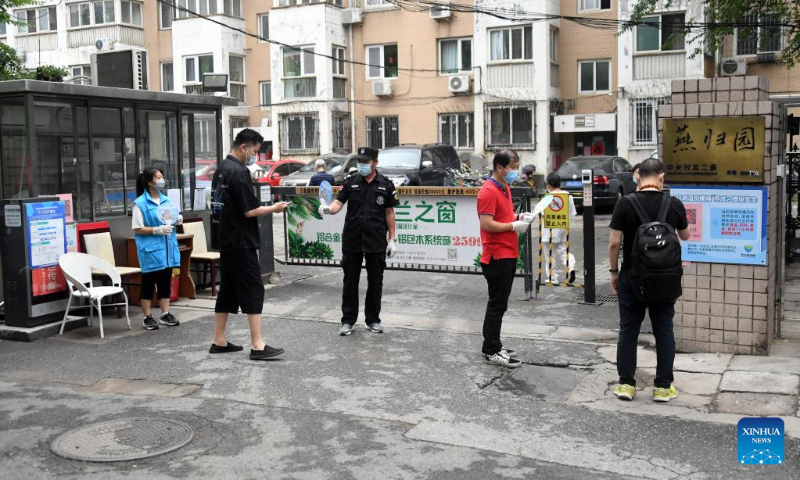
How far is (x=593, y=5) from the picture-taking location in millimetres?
32562

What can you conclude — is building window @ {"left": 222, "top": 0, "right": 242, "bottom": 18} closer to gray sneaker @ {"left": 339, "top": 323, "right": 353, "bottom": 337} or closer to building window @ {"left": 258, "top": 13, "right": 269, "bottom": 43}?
building window @ {"left": 258, "top": 13, "right": 269, "bottom": 43}

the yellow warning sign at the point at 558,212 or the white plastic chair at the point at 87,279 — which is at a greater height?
the yellow warning sign at the point at 558,212

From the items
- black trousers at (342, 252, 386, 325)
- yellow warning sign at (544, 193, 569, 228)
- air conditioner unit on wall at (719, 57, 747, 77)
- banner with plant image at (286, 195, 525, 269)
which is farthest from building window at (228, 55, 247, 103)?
black trousers at (342, 252, 386, 325)

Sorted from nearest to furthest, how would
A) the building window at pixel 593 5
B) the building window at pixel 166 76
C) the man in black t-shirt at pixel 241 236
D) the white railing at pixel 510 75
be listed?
1. the man in black t-shirt at pixel 241 236
2. the building window at pixel 593 5
3. the white railing at pixel 510 75
4. the building window at pixel 166 76

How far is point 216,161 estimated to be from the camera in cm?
1241

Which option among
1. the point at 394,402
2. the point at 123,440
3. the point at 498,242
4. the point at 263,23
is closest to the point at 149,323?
the point at 123,440

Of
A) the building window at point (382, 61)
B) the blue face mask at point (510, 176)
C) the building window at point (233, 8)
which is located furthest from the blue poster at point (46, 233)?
the building window at point (233, 8)

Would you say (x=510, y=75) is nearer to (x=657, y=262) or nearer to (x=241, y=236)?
(x=241, y=236)

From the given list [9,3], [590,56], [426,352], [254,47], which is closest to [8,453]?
[426,352]

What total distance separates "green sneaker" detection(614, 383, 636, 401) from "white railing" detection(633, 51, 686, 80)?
86.2ft

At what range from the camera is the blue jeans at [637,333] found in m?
6.34

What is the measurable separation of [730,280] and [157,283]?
19.2 ft

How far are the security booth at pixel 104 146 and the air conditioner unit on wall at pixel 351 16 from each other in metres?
24.8

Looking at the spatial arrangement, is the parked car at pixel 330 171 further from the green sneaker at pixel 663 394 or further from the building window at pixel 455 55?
the green sneaker at pixel 663 394
